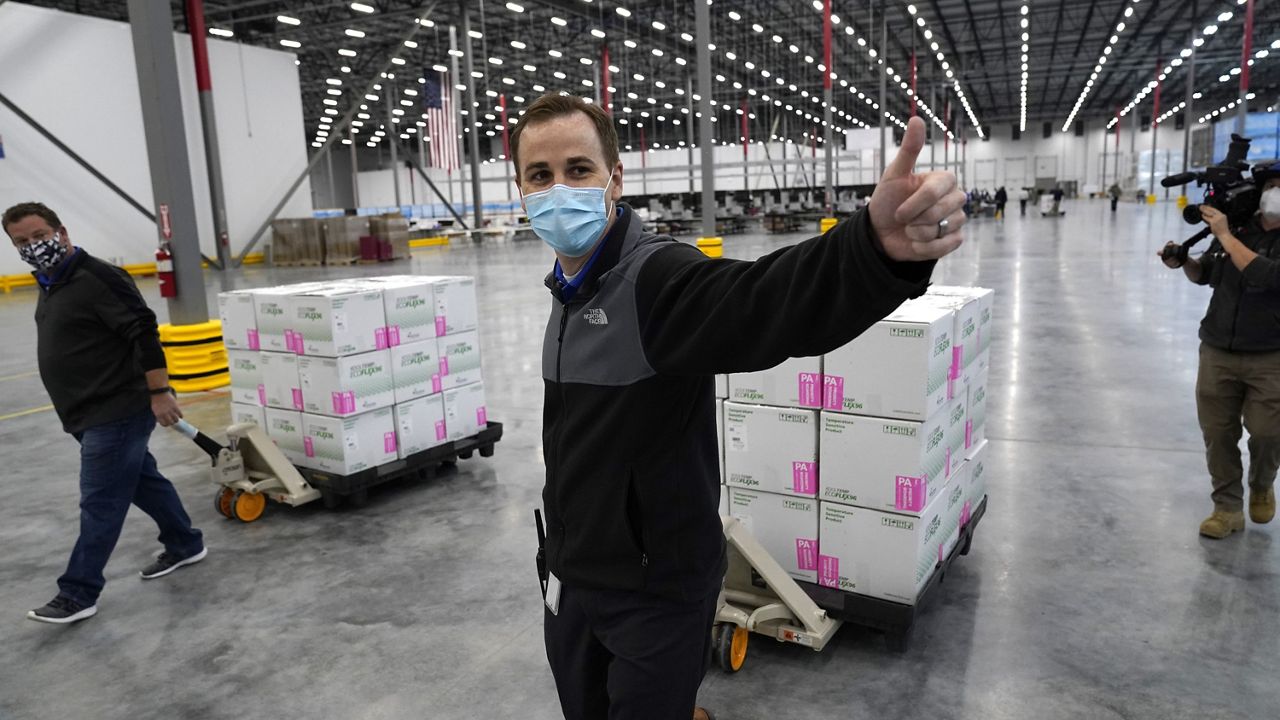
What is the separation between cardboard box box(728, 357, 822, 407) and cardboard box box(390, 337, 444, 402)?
2.81m

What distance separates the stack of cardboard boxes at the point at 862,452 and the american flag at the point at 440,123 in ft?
77.9

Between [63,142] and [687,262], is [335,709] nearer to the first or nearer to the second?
[687,262]

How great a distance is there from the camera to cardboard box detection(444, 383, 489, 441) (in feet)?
19.8

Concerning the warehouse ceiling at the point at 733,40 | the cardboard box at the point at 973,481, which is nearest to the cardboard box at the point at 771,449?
the cardboard box at the point at 973,481

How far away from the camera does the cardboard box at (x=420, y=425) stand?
18.7ft

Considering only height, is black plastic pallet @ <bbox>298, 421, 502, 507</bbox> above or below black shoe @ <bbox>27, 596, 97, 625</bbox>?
above

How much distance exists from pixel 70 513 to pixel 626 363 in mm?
5552

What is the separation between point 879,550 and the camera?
11.4ft

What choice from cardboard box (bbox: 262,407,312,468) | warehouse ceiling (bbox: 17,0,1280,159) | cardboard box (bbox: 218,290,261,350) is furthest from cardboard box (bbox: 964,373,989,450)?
warehouse ceiling (bbox: 17,0,1280,159)

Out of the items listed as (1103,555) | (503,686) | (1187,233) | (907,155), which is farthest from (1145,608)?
(1187,233)

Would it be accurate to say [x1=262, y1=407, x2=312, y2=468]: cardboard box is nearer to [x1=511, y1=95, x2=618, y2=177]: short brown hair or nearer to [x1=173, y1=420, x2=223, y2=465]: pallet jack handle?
[x1=173, y1=420, x2=223, y2=465]: pallet jack handle

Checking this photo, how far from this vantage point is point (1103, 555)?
13.9 feet

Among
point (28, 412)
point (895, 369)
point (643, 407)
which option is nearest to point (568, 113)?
point (643, 407)

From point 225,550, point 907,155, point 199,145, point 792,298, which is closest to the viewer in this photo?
point 907,155
